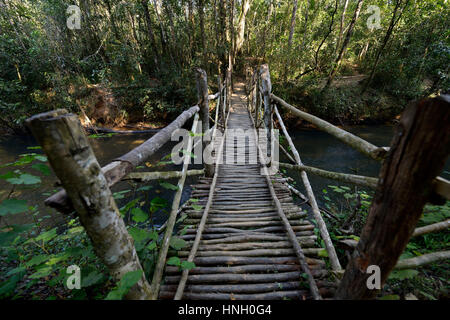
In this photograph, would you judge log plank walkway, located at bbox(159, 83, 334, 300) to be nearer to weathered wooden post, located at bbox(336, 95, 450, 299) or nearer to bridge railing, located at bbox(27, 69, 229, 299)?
bridge railing, located at bbox(27, 69, 229, 299)

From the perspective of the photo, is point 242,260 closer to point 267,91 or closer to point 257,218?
point 257,218

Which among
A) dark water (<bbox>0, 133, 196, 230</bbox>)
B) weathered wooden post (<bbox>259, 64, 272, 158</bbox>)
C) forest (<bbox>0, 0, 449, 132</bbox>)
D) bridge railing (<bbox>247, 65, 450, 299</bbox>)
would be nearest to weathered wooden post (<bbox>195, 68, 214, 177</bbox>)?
weathered wooden post (<bbox>259, 64, 272, 158</bbox>)

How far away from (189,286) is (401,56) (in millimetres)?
15721

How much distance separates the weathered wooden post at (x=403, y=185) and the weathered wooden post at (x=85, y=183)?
3.77ft

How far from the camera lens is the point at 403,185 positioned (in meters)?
0.68

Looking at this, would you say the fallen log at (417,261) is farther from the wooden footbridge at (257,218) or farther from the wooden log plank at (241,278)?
the wooden log plank at (241,278)

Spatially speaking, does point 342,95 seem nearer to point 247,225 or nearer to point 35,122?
point 247,225

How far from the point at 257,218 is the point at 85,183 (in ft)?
6.05

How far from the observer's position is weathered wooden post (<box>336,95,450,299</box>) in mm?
595

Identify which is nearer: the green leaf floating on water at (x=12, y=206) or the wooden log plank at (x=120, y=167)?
the wooden log plank at (x=120, y=167)

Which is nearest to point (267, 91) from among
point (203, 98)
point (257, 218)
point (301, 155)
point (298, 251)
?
point (203, 98)

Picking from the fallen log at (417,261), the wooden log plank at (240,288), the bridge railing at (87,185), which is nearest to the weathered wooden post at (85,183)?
the bridge railing at (87,185)

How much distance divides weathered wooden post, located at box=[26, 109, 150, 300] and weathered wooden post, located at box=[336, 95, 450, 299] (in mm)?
1150

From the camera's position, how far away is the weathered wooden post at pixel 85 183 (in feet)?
2.08
